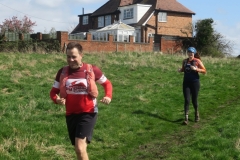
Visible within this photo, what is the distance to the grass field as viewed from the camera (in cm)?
850

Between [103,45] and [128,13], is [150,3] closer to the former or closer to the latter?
[128,13]

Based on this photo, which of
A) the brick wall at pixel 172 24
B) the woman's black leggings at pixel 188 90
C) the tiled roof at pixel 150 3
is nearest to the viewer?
the woman's black leggings at pixel 188 90

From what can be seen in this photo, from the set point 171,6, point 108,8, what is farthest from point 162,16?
point 108,8

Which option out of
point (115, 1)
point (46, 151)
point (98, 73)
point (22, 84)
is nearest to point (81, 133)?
point (98, 73)

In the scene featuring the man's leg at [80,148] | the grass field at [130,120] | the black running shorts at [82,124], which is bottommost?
the grass field at [130,120]

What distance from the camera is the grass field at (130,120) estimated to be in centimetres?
850

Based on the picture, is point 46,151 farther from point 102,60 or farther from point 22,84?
point 102,60

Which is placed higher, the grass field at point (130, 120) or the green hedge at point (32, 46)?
the green hedge at point (32, 46)

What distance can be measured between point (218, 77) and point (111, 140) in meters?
13.3

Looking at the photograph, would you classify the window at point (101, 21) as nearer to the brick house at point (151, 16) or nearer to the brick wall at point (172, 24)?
the brick house at point (151, 16)

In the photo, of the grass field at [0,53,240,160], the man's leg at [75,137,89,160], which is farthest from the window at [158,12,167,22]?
the man's leg at [75,137,89,160]

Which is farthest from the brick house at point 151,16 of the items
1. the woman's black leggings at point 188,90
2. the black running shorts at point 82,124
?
the black running shorts at point 82,124

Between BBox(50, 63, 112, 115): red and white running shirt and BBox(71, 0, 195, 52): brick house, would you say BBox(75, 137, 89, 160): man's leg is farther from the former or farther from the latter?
BBox(71, 0, 195, 52): brick house

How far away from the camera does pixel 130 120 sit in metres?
11.7
